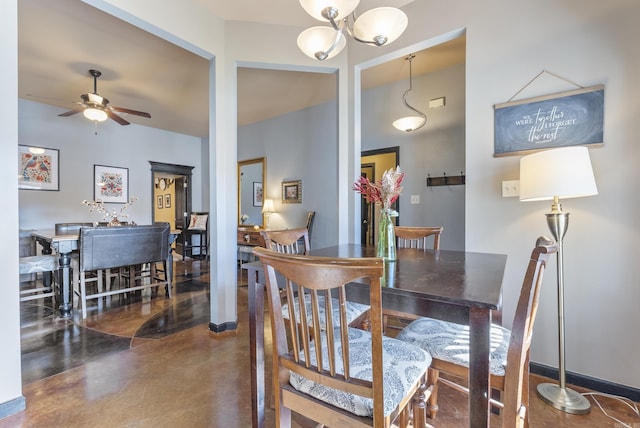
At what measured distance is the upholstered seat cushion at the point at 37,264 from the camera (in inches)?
113

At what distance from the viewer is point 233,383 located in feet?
6.08

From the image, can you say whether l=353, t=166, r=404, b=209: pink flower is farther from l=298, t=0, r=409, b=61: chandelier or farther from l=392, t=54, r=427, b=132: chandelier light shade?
l=392, t=54, r=427, b=132: chandelier light shade

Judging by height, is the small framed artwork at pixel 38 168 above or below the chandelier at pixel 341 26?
below

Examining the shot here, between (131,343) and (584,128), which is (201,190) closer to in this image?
(131,343)

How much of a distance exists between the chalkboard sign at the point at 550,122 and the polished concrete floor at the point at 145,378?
1.55 m

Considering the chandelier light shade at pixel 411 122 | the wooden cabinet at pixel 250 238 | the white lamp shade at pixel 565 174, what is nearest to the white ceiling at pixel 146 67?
the chandelier light shade at pixel 411 122

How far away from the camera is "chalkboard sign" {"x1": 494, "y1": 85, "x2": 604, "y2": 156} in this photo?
1767 mm

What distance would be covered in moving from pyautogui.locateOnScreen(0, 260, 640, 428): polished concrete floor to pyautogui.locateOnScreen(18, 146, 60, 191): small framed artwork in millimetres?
2594

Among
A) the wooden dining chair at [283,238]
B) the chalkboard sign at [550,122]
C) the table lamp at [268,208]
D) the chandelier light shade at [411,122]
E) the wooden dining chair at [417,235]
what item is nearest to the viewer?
the chalkboard sign at [550,122]

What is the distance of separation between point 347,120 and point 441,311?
2247mm

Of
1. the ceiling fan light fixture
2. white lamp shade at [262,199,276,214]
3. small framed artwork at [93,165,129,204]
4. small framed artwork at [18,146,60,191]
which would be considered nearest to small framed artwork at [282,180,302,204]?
white lamp shade at [262,199,276,214]

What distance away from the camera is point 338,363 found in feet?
3.34

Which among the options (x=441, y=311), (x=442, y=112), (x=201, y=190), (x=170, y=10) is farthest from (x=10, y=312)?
(x=201, y=190)

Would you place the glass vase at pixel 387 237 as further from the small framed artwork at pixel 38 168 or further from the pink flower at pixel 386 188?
the small framed artwork at pixel 38 168
